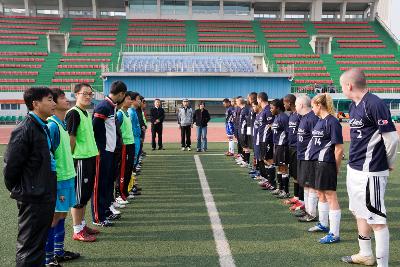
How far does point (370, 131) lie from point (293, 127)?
2.54 meters

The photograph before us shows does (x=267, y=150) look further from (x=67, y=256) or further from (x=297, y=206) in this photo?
(x=67, y=256)

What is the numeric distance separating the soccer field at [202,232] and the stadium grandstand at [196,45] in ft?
76.8

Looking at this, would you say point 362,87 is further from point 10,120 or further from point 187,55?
point 187,55

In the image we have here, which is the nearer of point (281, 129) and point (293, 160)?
point (293, 160)

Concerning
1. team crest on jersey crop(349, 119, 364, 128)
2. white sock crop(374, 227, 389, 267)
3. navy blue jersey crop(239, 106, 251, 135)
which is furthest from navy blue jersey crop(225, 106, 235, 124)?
white sock crop(374, 227, 389, 267)

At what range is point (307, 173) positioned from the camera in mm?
5066

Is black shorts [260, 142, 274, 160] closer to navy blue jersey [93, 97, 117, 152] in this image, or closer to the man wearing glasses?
navy blue jersey [93, 97, 117, 152]

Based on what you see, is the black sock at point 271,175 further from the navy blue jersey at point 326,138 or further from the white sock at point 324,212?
the navy blue jersey at point 326,138

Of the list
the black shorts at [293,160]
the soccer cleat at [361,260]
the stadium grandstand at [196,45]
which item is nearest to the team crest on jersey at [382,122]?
the soccer cleat at [361,260]

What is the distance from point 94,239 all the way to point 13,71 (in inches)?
1319

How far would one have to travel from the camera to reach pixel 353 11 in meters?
50.5

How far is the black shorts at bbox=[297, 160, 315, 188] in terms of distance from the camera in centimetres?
498

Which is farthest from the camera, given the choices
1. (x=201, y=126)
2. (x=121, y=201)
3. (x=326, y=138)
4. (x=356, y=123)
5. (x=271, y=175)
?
(x=201, y=126)

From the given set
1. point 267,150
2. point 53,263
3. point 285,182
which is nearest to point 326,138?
point 285,182
